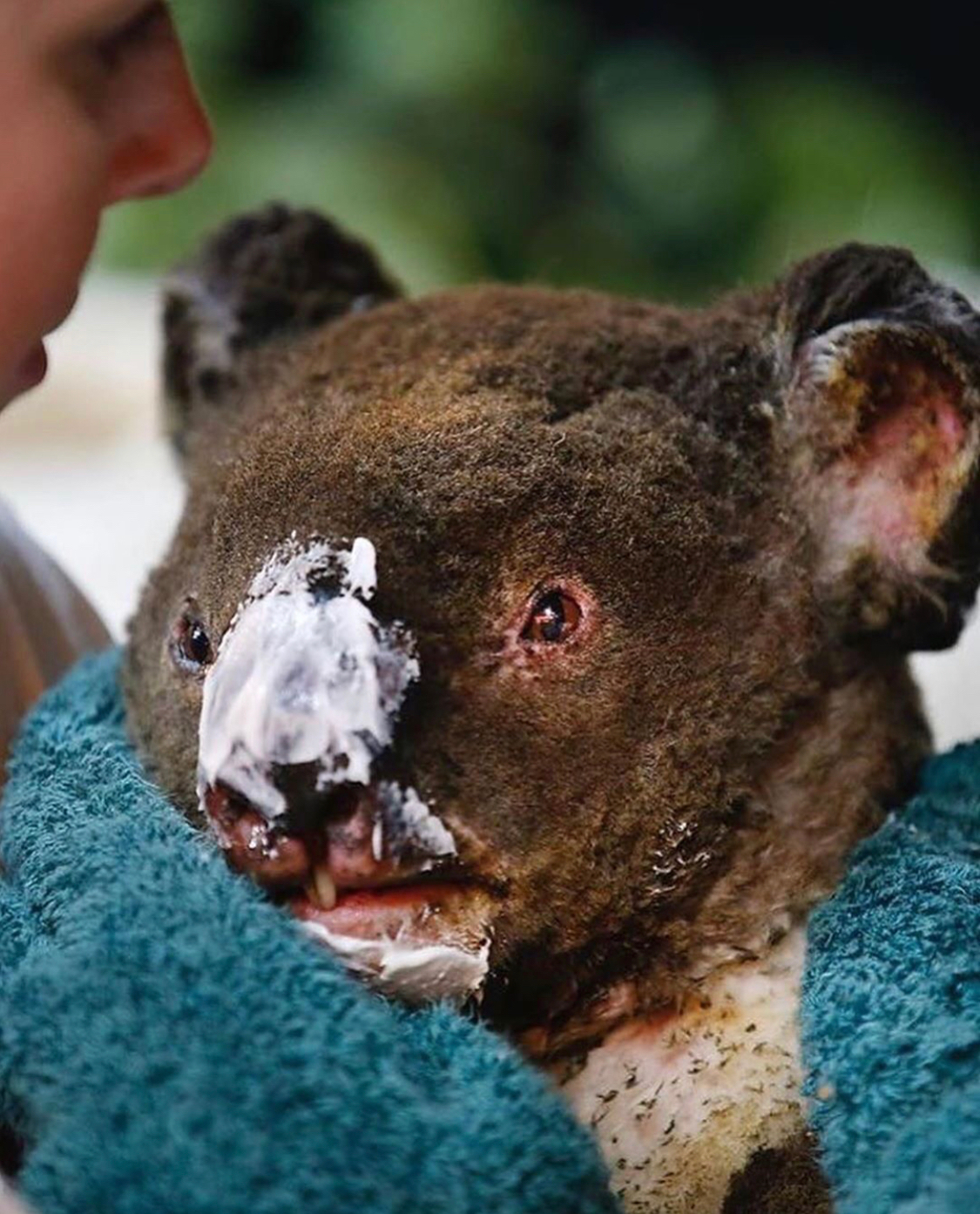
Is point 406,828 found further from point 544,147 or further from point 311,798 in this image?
point 544,147

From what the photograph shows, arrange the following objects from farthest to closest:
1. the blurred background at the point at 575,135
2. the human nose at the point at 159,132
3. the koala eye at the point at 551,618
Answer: the blurred background at the point at 575,135
the human nose at the point at 159,132
the koala eye at the point at 551,618

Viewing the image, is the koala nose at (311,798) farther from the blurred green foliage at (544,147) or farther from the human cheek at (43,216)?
the blurred green foliage at (544,147)

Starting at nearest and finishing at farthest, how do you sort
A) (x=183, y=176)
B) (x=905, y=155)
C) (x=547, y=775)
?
1. (x=547, y=775)
2. (x=183, y=176)
3. (x=905, y=155)

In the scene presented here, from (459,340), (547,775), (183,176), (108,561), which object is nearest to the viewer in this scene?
(547,775)

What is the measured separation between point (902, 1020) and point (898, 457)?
301mm

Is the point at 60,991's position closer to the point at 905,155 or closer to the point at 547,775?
the point at 547,775

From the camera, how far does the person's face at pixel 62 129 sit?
3.06 feet

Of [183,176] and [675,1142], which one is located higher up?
[183,176]

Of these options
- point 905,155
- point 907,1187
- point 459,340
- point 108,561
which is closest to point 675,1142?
point 907,1187

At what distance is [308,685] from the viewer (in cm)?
74

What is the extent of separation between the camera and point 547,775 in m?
0.81

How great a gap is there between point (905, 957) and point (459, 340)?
38 cm

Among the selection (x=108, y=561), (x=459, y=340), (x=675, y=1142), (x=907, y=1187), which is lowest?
(x=108, y=561)

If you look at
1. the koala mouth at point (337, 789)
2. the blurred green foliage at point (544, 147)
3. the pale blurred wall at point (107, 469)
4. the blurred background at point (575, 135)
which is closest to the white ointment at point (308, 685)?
the koala mouth at point (337, 789)
